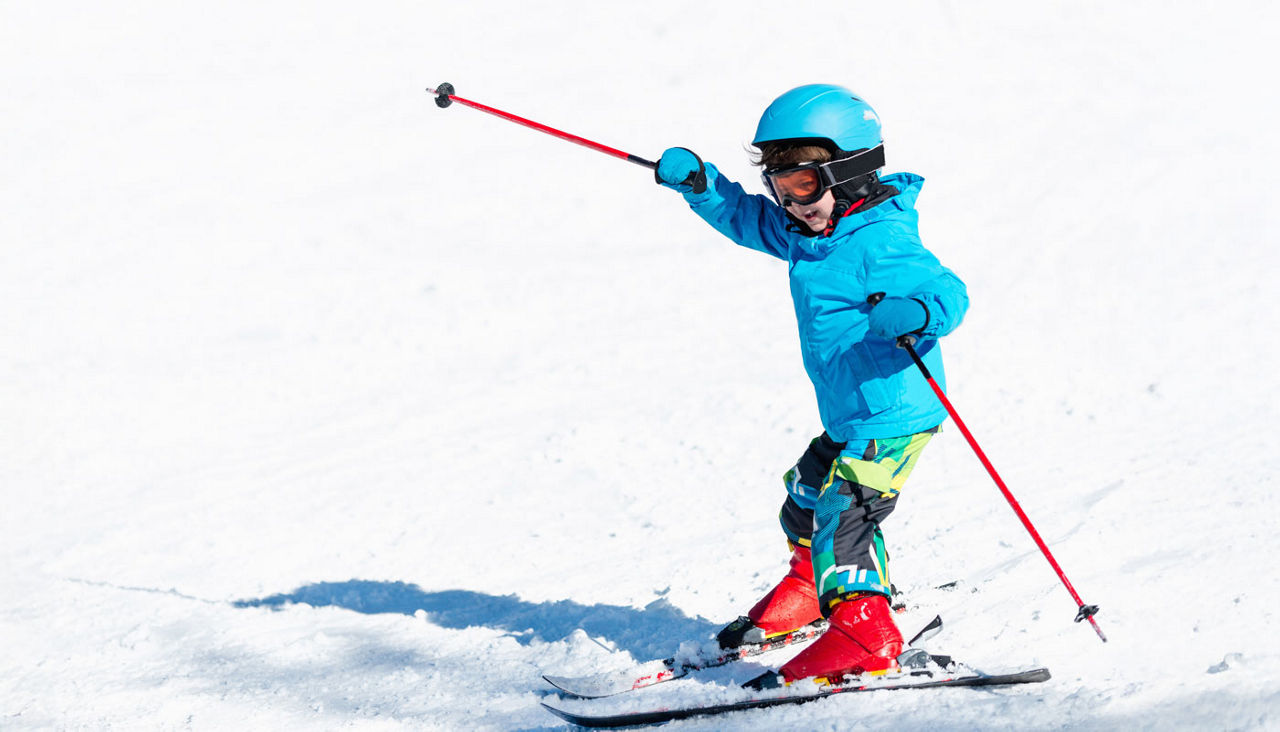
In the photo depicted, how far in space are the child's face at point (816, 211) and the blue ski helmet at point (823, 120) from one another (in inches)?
6.7

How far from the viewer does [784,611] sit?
4125 mm

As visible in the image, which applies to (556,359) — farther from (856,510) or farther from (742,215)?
(856,510)

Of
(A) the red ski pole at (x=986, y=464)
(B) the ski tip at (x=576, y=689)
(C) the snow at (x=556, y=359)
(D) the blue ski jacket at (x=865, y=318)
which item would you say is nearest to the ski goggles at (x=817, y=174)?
(D) the blue ski jacket at (x=865, y=318)

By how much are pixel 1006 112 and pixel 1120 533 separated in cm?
842

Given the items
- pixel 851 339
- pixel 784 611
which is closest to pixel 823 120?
pixel 851 339

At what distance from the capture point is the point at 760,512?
5.72m

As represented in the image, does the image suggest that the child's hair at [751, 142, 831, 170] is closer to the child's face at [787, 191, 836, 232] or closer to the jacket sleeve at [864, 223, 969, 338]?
the child's face at [787, 191, 836, 232]

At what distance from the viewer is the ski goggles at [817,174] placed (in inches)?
137

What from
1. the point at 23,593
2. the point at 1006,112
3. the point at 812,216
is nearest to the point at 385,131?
the point at 1006,112

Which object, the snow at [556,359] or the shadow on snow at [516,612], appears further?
the shadow on snow at [516,612]

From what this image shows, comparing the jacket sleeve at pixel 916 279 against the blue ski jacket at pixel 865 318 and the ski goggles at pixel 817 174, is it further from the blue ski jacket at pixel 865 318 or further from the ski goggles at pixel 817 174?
the ski goggles at pixel 817 174

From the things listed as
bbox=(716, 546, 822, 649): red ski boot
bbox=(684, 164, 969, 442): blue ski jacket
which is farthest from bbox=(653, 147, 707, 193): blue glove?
bbox=(716, 546, 822, 649): red ski boot

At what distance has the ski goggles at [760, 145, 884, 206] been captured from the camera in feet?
11.4

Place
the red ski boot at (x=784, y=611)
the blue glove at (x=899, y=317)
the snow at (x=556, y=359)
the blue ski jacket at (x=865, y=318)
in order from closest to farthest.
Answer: the blue glove at (x=899, y=317) < the blue ski jacket at (x=865, y=318) < the red ski boot at (x=784, y=611) < the snow at (x=556, y=359)
